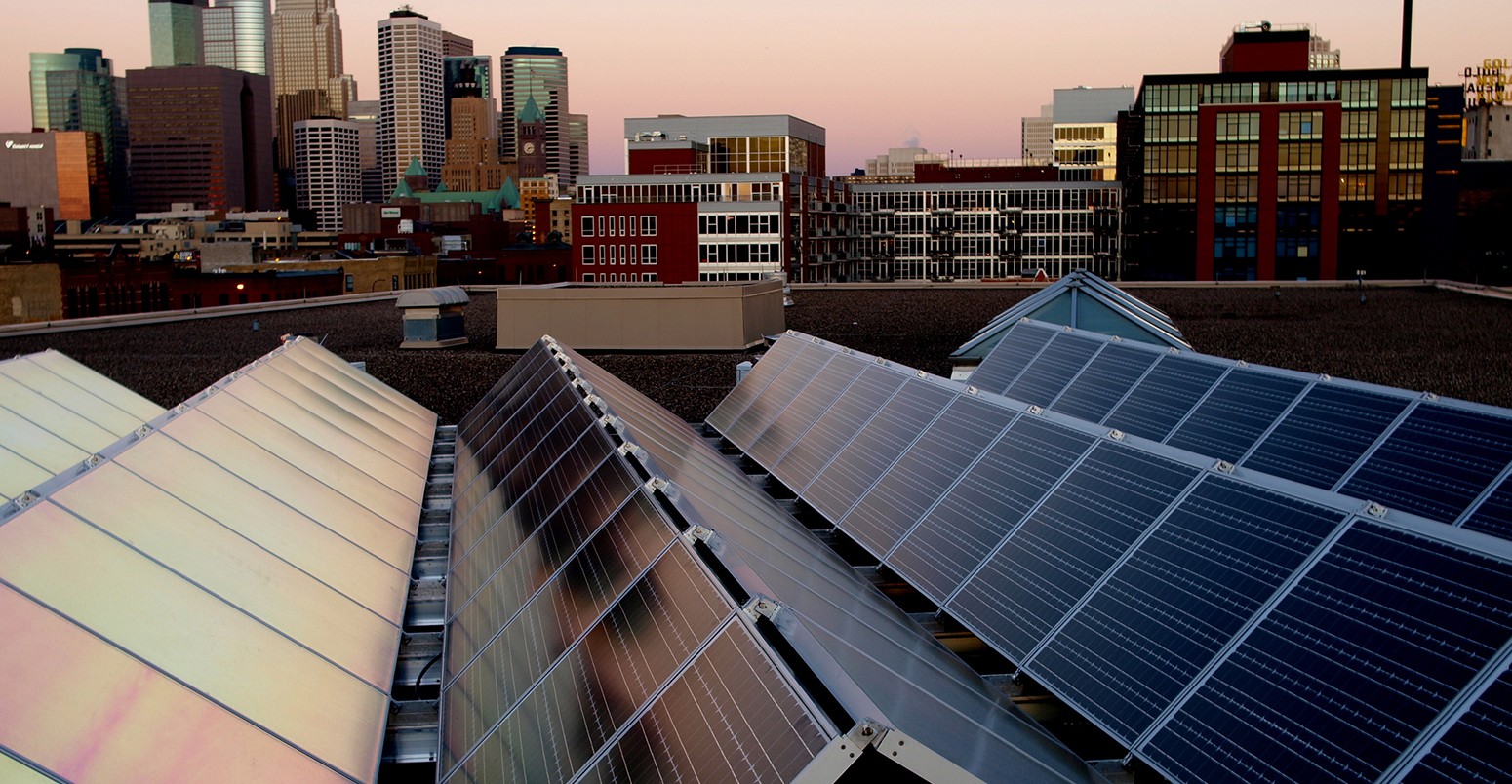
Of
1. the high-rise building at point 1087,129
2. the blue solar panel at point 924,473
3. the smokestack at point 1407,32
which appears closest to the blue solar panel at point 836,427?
the blue solar panel at point 924,473

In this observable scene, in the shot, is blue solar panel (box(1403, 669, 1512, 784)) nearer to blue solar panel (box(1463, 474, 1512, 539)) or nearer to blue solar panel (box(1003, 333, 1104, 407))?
blue solar panel (box(1463, 474, 1512, 539))

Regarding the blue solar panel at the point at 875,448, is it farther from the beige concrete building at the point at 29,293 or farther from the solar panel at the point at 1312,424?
the beige concrete building at the point at 29,293

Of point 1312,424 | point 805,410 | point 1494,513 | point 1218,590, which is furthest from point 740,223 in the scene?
point 1218,590

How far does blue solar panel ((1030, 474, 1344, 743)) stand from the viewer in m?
6.47

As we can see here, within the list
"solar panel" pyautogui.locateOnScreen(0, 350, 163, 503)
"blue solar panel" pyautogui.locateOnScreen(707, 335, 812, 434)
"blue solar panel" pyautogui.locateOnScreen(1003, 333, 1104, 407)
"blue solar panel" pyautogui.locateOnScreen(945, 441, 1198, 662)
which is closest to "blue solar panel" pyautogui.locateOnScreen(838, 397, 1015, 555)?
"blue solar panel" pyautogui.locateOnScreen(945, 441, 1198, 662)

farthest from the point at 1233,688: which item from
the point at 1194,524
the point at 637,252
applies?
the point at 637,252

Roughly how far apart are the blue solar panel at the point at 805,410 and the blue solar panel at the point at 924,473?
3529 mm

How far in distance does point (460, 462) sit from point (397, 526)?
4793mm

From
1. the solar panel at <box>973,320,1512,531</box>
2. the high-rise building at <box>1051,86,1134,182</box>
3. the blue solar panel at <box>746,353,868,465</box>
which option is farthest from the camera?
the high-rise building at <box>1051,86,1134,182</box>

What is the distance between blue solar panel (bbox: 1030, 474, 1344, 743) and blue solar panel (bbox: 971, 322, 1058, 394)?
401 inches

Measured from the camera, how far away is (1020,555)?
28.1ft

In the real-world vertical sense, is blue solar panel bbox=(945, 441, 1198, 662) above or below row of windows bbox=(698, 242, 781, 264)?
below

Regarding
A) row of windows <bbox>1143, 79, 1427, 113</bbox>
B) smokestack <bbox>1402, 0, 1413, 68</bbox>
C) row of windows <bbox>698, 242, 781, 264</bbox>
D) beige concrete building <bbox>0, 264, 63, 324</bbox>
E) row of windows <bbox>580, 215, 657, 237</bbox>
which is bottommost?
beige concrete building <bbox>0, 264, 63, 324</bbox>

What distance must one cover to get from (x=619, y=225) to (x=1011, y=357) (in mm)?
83452
